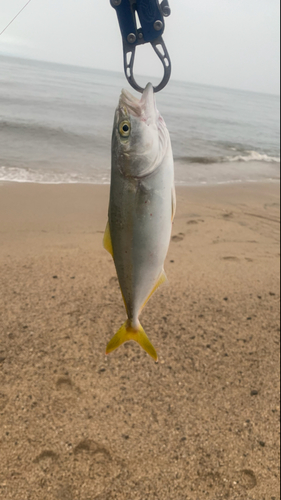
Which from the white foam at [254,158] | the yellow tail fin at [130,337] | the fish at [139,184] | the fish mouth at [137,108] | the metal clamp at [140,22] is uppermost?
the metal clamp at [140,22]

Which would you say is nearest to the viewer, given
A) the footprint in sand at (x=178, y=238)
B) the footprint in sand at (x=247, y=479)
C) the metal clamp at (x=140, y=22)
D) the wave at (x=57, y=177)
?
the metal clamp at (x=140, y=22)

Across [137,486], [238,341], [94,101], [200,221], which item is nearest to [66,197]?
[200,221]

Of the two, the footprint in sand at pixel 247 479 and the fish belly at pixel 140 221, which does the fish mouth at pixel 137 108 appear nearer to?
the fish belly at pixel 140 221

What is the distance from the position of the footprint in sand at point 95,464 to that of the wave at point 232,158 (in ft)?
32.8

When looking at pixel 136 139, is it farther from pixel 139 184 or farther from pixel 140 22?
pixel 140 22

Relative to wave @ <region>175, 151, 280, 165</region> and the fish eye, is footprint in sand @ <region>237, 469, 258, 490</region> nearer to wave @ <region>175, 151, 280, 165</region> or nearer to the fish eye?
the fish eye

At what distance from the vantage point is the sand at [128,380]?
1.96m

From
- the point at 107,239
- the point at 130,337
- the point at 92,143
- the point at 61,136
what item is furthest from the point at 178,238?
the point at 61,136

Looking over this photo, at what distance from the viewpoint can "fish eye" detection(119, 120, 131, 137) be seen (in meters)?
1.28

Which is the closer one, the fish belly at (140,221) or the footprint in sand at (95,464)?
the fish belly at (140,221)

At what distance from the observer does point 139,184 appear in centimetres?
128

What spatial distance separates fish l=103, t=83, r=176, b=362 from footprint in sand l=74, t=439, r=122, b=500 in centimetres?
131

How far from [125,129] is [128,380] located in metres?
1.99

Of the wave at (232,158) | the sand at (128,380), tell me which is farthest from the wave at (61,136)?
the sand at (128,380)
